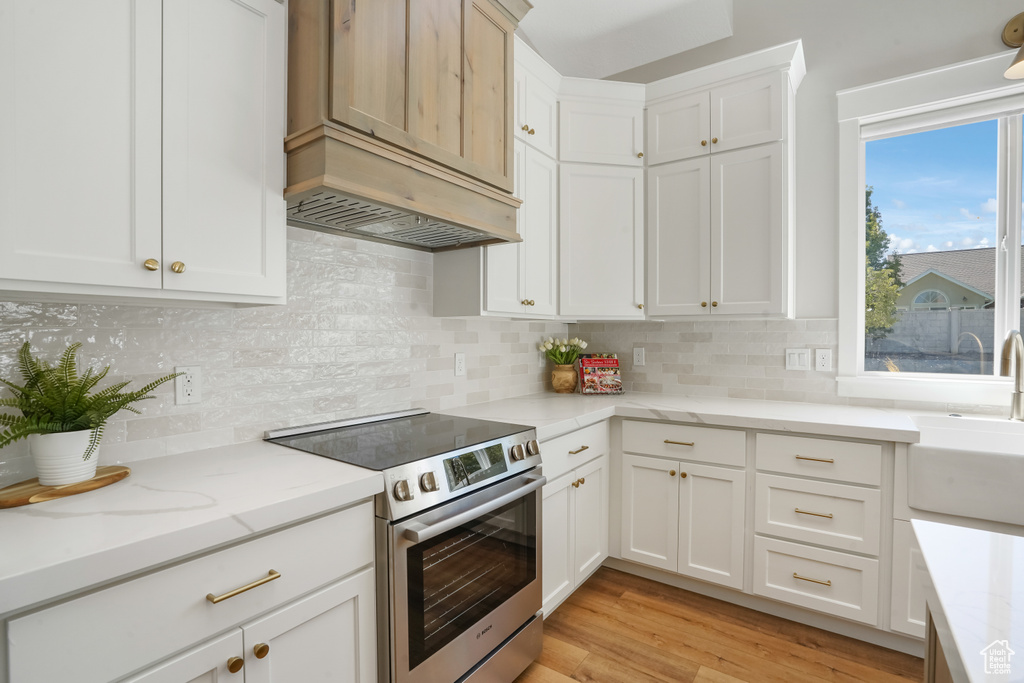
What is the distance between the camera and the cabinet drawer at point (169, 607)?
797mm

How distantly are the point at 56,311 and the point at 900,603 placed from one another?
2.94 m

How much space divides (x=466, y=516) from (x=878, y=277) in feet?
8.18

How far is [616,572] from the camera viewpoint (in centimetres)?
263

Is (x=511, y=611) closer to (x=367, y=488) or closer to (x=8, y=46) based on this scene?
(x=367, y=488)

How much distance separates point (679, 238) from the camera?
2654 mm

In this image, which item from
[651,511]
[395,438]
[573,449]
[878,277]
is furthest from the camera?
[878,277]

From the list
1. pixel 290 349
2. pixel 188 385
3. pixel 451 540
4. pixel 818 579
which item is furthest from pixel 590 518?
pixel 188 385

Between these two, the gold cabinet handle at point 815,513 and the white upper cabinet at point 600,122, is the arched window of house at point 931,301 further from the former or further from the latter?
the white upper cabinet at point 600,122

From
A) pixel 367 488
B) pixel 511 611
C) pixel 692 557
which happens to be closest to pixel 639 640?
pixel 692 557

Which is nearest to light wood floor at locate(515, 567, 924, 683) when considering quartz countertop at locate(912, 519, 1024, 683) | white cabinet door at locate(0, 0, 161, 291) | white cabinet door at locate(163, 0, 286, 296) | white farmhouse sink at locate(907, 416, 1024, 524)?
white farmhouse sink at locate(907, 416, 1024, 524)

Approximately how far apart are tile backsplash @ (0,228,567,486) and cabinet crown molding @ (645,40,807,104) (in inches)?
61.5

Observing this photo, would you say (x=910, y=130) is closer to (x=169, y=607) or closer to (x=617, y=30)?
(x=617, y=30)

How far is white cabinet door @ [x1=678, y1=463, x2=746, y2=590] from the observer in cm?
222

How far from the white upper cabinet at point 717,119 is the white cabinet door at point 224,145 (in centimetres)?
194
